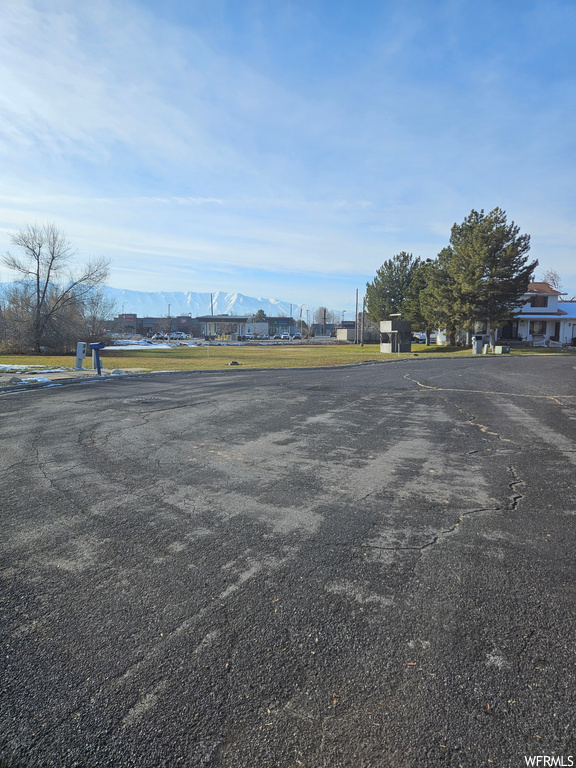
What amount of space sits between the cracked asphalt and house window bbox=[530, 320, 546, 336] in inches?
2130

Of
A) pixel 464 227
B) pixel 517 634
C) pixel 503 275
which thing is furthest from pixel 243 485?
pixel 464 227

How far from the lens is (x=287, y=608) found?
9.04ft

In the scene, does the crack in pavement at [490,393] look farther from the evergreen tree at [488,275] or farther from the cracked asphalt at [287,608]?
the evergreen tree at [488,275]

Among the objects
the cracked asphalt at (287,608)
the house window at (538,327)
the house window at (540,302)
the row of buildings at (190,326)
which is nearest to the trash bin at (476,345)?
the house window at (538,327)

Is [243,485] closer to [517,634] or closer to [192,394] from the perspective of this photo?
[517,634]

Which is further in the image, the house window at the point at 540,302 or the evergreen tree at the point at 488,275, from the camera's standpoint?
the house window at the point at 540,302

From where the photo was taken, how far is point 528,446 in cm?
679

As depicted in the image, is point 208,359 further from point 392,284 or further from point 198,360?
point 392,284

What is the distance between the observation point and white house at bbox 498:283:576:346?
52.3 metres

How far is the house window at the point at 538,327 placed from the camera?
53.3m

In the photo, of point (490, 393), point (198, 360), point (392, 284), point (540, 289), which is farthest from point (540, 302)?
point (490, 393)

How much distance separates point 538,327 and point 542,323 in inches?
30.7

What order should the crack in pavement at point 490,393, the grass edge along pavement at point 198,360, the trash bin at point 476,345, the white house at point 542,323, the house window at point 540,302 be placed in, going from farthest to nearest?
1. the house window at point 540,302
2. the white house at point 542,323
3. the trash bin at point 476,345
4. the grass edge along pavement at point 198,360
5. the crack in pavement at point 490,393

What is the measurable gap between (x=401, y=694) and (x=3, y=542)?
334cm
